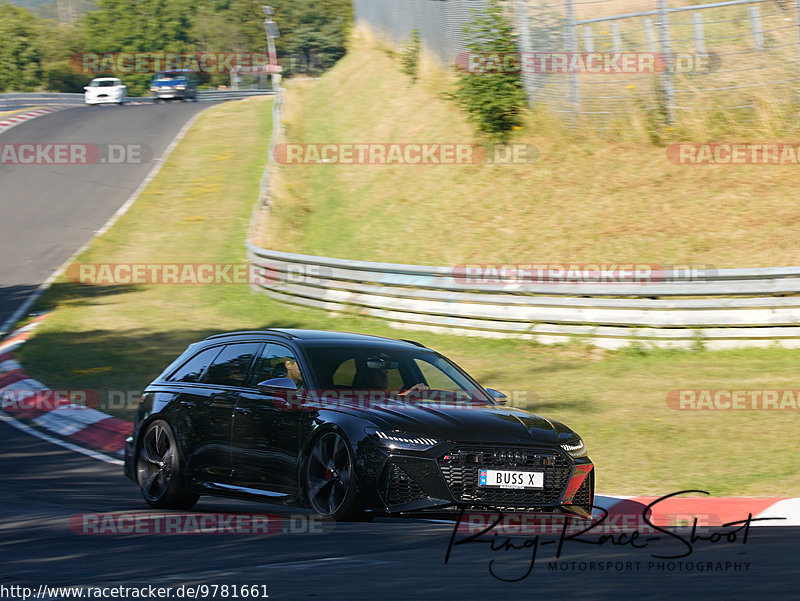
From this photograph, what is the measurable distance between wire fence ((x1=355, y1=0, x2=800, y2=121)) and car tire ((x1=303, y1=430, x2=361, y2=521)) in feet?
47.3

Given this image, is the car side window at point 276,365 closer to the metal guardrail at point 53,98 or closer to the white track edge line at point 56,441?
the white track edge line at point 56,441

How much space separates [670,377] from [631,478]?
4.31 m

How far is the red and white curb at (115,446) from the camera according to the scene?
787 cm

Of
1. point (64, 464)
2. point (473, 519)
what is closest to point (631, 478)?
point (473, 519)

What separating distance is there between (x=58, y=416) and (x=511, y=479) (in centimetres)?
753

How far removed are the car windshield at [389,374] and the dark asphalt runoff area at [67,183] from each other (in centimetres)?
1252

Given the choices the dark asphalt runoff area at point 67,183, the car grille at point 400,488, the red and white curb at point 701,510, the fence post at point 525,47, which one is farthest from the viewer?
the dark asphalt runoff area at point 67,183

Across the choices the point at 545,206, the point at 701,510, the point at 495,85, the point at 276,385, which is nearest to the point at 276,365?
the point at 276,385

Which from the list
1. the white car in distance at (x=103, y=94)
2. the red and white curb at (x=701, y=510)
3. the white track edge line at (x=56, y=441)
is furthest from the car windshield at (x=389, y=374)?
the white car in distance at (x=103, y=94)

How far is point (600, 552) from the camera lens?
6.37m

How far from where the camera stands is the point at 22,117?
45562 millimetres

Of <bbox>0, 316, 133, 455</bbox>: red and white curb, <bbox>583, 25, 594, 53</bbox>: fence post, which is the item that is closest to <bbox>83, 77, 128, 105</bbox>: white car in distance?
<bbox>583, 25, 594, 53</bbox>: fence post

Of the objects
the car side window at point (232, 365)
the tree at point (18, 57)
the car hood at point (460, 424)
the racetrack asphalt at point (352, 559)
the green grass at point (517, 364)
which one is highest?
the tree at point (18, 57)

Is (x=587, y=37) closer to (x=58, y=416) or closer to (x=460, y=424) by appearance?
(x=58, y=416)
